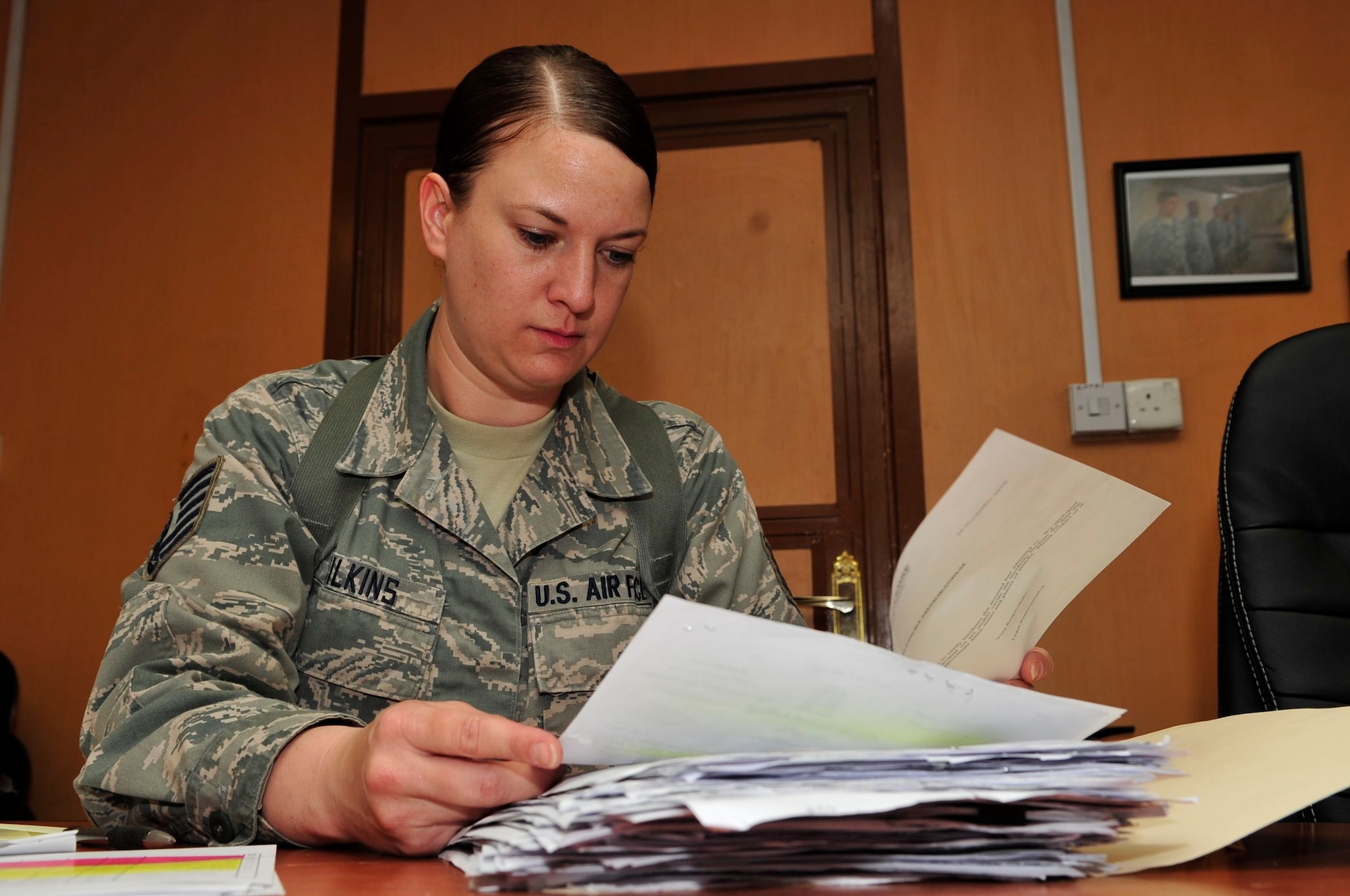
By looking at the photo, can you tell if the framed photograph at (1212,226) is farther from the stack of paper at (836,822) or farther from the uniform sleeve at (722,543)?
the stack of paper at (836,822)

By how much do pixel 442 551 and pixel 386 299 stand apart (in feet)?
5.37

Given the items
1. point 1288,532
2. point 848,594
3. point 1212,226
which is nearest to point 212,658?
point 1288,532

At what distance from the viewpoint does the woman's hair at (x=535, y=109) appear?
117 centimetres

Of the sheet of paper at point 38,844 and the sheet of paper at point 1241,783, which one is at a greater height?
the sheet of paper at point 1241,783

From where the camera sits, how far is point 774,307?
8.27 ft

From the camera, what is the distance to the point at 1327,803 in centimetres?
102

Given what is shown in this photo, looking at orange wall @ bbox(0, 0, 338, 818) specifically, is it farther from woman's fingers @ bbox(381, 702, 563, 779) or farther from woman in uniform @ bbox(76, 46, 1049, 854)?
woman's fingers @ bbox(381, 702, 563, 779)

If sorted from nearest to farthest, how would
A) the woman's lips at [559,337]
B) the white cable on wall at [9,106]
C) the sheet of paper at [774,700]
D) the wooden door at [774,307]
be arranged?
1. the sheet of paper at [774,700]
2. the woman's lips at [559,337]
3. the wooden door at [774,307]
4. the white cable on wall at [9,106]

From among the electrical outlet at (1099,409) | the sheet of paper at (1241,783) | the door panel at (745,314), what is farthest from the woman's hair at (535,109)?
the electrical outlet at (1099,409)

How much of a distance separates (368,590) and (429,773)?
51cm

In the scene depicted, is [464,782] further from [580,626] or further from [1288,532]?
[1288,532]

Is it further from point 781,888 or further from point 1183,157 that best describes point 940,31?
point 781,888

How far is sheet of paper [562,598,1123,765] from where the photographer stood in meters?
0.46

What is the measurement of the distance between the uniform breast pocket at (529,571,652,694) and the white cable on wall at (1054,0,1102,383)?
4.90 ft
